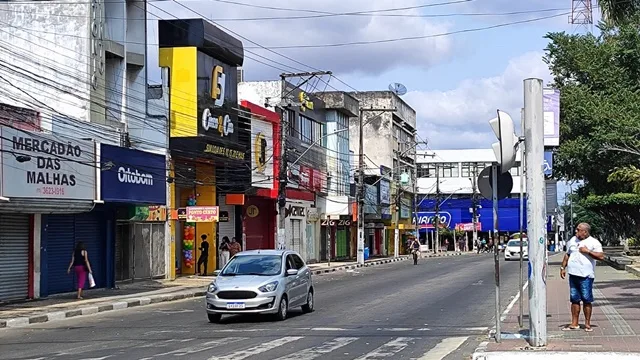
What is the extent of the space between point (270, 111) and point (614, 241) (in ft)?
220

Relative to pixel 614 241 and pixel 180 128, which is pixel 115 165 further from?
pixel 614 241

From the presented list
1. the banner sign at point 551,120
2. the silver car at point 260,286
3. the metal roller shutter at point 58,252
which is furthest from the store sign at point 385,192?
the banner sign at point 551,120

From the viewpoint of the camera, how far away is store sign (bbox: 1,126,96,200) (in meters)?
22.0

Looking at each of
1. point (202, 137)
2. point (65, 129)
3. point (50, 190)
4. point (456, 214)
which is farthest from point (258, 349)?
point (456, 214)

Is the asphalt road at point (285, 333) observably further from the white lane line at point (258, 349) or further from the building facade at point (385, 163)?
the building facade at point (385, 163)

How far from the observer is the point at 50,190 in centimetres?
2369

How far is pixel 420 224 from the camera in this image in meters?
105

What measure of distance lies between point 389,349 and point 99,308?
11742mm

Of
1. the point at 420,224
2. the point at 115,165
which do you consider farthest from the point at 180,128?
the point at 420,224

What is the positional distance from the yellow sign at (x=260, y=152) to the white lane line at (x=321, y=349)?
93.3ft

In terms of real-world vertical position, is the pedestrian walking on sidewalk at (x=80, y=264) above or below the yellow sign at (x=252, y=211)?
below

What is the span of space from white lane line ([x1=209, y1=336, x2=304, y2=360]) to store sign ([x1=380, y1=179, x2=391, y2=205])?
58294 millimetres

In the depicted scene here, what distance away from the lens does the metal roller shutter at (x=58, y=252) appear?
2702cm

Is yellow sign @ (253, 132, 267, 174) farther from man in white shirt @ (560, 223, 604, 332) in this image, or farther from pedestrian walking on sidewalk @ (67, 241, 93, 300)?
man in white shirt @ (560, 223, 604, 332)
